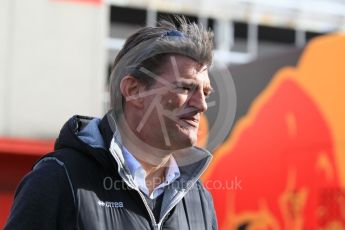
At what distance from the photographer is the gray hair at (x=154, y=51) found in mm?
2023

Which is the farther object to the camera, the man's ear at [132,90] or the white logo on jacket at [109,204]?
the man's ear at [132,90]

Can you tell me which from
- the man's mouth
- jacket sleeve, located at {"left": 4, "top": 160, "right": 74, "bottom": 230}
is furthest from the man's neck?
jacket sleeve, located at {"left": 4, "top": 160, "right": 74, "bottom": 230}

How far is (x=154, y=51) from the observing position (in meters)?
2.02

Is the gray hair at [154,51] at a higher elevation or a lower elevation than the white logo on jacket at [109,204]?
higher

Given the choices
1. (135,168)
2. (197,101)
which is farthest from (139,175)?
(197,101)

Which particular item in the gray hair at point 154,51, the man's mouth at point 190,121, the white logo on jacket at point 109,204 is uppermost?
the gray hair at point 154,51

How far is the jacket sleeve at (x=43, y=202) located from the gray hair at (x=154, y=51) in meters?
0.34

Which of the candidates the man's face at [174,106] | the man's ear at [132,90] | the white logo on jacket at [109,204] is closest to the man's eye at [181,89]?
the man's face at [174,106]

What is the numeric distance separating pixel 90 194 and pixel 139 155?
0.23 meters

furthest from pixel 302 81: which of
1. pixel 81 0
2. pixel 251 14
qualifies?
pixel 251 14

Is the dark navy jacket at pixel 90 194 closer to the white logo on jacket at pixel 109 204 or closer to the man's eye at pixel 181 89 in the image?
the white logo on jacket at pixel 109 204

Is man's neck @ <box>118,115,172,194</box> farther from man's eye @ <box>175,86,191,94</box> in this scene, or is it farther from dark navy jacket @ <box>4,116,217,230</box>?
man's eye @ <box>175,86,191,94</box>

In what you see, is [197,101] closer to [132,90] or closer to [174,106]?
[174,106]

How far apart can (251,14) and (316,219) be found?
6.06 metres
